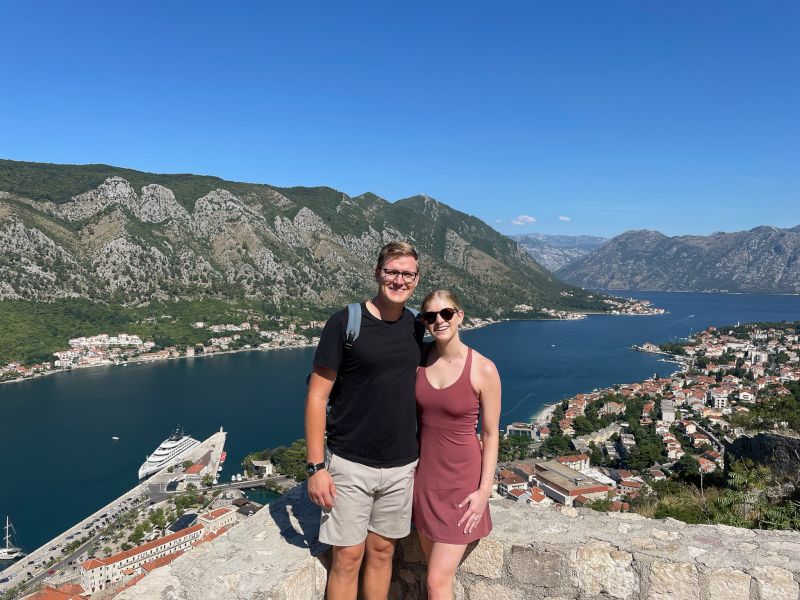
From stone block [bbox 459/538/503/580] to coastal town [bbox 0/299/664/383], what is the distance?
6436 centimetres

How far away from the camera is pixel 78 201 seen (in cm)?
8794

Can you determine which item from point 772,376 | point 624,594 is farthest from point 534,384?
point 624,594

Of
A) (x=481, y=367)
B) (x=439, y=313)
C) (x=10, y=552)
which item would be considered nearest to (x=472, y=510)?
(x=481, y=367)

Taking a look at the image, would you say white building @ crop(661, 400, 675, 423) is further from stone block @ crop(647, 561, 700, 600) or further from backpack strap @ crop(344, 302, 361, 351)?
backpack strap @ crop(344, 302, 361, 351)

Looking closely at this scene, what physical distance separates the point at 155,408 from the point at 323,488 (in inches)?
1889

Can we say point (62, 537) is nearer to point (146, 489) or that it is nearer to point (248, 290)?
point (146, 489)

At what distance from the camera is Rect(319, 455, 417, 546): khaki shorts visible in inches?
84.0

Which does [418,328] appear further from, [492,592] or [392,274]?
[492,592]

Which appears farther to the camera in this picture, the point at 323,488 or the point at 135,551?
the point at 135,551

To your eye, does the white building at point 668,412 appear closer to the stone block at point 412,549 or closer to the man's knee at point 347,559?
the stone block at point 412,549

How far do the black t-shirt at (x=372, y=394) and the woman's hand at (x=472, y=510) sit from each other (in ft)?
1.00

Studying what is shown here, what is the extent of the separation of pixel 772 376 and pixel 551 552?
213 ft

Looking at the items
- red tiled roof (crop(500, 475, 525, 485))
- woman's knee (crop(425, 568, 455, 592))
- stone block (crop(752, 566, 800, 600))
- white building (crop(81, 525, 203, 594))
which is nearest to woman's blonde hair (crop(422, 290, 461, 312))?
woman's knee (crop(425, 568, 455, 592))

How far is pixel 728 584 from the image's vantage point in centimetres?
208
